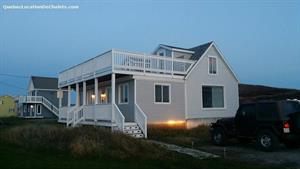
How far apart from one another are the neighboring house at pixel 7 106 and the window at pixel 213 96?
47.8 metres

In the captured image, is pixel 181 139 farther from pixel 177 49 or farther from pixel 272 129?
pixel 177 49

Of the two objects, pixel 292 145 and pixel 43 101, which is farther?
pixel 43 101

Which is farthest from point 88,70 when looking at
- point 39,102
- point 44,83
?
point 44,83

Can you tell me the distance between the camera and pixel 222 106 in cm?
2708

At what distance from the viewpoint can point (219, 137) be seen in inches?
665

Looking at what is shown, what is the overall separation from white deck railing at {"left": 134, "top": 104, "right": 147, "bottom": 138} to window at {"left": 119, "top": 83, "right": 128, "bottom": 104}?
225 cm

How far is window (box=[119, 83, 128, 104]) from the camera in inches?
906

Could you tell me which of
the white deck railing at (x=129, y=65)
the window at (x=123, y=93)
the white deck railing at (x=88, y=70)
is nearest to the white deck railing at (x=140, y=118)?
the window at (x=123, y=93)

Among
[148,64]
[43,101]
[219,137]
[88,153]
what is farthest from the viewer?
[43,101]

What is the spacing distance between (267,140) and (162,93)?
9.85m


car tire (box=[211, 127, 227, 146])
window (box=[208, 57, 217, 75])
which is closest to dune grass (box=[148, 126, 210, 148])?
car tire (box=[211, 127, 227, 146])

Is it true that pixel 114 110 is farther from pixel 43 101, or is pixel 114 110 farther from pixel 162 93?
pixel 43 101

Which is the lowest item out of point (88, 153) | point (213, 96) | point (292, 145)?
point (292, 145)

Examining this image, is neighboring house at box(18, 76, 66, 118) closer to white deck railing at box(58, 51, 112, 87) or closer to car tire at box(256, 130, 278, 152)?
white deck railing at box(58, 51, 112, 87)
